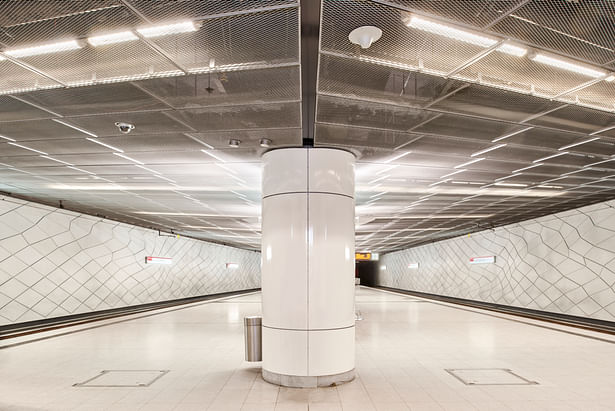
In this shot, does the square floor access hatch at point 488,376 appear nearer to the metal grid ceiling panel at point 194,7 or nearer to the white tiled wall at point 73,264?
the metal grid ceiling panel at point 194,7

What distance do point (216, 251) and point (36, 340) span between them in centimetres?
2233

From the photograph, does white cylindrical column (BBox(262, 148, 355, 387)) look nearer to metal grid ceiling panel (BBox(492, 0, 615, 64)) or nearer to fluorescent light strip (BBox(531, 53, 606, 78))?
fluorescent light strip (BBox(531, 53, 606, 78))

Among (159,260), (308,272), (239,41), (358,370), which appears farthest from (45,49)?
(159,260)

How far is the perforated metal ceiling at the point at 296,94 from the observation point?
3.56 metres

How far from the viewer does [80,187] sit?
11.6 meters

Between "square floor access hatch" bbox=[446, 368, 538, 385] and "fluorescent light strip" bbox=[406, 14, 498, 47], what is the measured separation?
15.9 feet

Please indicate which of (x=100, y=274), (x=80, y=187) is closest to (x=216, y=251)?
(x=100, y=274)

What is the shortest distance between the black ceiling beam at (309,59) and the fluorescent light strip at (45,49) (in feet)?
7.44

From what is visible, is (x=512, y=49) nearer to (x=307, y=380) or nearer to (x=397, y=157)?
(x=397, y=157)

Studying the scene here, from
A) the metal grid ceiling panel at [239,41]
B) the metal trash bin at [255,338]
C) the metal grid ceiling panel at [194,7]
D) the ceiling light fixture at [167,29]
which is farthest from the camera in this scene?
the metal trash bin at [255,338]

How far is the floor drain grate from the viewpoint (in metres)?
6.13

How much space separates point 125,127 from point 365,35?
14.0ft

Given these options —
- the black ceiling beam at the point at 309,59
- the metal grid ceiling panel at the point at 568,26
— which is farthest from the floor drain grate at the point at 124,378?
the metal grid ceiling panel at the point at 568,26

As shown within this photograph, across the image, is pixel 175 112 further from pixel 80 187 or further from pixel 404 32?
pixel 80 187
